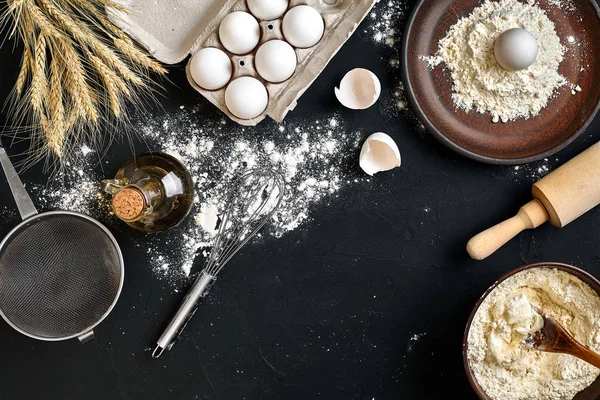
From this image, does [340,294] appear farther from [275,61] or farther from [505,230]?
[275,61]

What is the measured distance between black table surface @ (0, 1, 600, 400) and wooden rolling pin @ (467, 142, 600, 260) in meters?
0.07

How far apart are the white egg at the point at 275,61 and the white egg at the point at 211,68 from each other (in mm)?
73

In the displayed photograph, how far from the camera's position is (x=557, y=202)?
1.35 m

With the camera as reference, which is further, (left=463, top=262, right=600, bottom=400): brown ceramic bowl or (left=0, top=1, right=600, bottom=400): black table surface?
(left=0, top=1, right=600, bottom=400): black table surface

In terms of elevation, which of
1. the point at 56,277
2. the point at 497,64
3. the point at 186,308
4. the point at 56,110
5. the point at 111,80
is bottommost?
the point at 56,277

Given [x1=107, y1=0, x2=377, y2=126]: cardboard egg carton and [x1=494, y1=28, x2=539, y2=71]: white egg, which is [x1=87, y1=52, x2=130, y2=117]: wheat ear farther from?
[x1=494, y1=28, x2=539, y2=71]: white egg

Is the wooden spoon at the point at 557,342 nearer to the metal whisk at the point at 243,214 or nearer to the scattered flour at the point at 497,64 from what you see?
the scattered flour at the point at 497,64

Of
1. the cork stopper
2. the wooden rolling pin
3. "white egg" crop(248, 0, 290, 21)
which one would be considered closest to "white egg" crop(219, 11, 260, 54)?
"white egg" crop(248, 0, 290, 21)

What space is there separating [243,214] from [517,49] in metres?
0.74

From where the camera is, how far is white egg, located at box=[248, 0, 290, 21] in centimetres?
132

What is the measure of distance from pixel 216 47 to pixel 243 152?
26 centimetres

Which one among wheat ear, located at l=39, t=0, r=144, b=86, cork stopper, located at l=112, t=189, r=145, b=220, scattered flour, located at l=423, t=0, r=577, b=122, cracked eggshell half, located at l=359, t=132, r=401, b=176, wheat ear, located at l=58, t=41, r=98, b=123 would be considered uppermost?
scattered flour, located at l=423, t=0, r=577, b=122

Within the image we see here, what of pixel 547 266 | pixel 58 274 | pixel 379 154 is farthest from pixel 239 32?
pixel 547 266

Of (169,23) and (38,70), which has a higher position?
(169,23)
